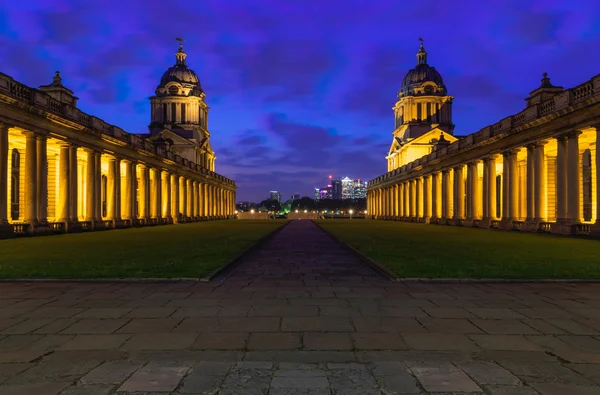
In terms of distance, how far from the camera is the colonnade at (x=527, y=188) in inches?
1256

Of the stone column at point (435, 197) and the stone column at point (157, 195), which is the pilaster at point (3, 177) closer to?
the stone column at point (157, 195)

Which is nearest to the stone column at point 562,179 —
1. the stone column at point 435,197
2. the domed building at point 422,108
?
the stone column at point 435,197

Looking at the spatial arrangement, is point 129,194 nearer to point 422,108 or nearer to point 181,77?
point 181,77

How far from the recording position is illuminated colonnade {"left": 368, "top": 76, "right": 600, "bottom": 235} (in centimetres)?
3075

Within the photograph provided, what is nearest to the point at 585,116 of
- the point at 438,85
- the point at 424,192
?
the point at 424,192

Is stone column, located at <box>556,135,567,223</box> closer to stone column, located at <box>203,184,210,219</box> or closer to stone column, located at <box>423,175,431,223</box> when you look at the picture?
stone column, located at <box>423,175,431,223</box>

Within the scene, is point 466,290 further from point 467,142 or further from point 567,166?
point 467,142

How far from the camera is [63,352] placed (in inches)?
228

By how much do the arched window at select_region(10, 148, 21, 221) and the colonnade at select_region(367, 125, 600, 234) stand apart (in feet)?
158

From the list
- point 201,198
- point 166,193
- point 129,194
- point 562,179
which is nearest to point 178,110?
point 201,198

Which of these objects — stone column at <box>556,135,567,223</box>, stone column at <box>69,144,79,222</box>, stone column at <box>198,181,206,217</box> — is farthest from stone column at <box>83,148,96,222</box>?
stone column at <box>198,181,206,217</box>

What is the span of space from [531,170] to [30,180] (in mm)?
40022

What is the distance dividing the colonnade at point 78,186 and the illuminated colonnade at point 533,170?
37.8 metres

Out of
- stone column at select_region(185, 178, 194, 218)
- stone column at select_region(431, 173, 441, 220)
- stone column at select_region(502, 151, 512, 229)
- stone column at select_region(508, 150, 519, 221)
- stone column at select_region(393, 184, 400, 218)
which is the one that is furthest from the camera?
stone column at select_region(393, 184, 400, 218)
